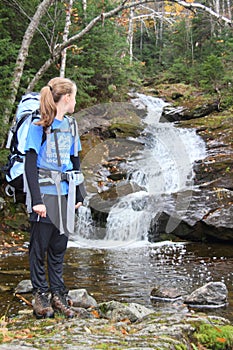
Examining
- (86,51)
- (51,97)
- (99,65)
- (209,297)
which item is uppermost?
(86,51)

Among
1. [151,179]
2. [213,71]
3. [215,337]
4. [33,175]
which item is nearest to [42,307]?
[33,175]

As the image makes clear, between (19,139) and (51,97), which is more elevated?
(51,97)

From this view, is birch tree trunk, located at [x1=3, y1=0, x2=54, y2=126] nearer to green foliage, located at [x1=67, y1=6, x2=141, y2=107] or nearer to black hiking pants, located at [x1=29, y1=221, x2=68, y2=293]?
green foliage, located at [x1=67, y1=6, x2=141, y2=107]

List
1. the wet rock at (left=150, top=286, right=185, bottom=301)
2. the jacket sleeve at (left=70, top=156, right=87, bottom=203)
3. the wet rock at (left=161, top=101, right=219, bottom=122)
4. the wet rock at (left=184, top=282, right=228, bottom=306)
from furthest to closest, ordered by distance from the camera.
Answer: the wet rock at (left=161, top=101, right=219, bottom=122) < the wet rock at (left=150, top=286, right=185, bottom=301) < the wet rock at (left=184, top=282, right=228, bottom=306) < the jacket sleeve at (left=70, top=156, right=87, bottom=203)

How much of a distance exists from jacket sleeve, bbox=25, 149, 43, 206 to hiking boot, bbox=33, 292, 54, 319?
81 centimetres

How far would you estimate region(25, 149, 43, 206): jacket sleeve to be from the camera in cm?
328

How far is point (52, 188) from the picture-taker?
136 inches

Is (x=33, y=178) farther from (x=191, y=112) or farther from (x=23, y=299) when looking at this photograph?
(x=191, y=112)

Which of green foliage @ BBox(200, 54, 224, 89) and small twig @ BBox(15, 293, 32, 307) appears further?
green foliage @ BBox(200, 54, 224, 89)

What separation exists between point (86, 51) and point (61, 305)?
13.2 meters

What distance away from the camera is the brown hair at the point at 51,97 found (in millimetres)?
3321

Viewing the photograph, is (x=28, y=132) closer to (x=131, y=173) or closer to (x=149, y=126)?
(x=131, y=173)

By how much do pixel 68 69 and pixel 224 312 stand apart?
36.3 ft

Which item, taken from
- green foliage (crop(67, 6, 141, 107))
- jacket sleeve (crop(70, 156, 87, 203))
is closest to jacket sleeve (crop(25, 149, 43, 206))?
jacket sleeve (crop(70, 156, 87, 203))
